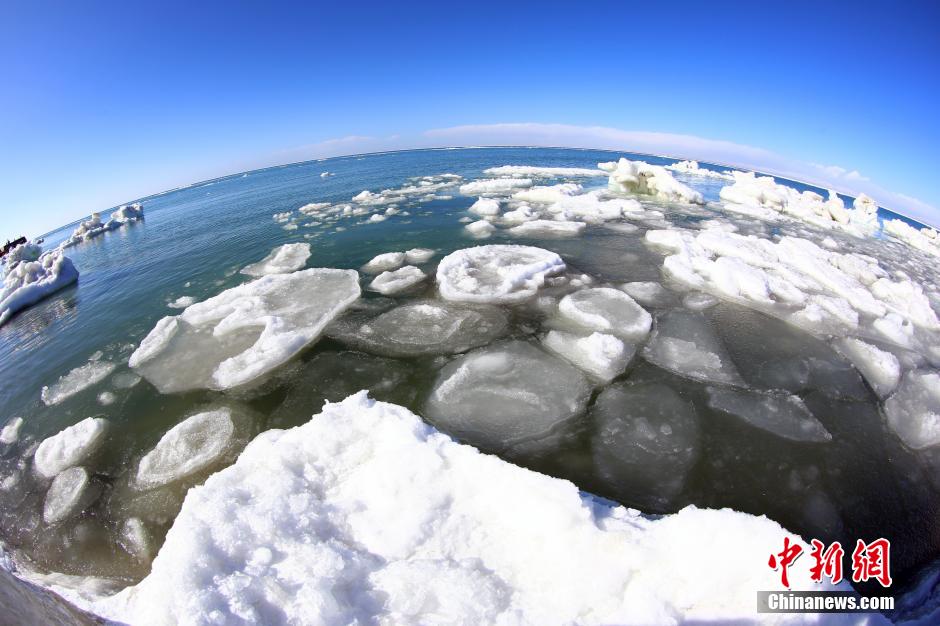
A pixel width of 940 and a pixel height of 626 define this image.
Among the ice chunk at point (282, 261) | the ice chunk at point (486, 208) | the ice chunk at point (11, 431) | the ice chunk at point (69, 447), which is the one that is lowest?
the ice chunk at point (11, 431)

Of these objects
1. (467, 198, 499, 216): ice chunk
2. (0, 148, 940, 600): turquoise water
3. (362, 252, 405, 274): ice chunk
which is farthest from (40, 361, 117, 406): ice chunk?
(467, 198, 499, 216): ice chunk

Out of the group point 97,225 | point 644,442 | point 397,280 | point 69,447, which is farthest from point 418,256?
point 97,225

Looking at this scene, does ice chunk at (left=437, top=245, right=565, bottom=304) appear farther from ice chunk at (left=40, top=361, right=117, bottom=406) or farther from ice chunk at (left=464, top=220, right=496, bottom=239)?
ice chunk at (left=40, top=361, right=117, bottom=406)

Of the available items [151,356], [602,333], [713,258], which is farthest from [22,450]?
[713,258]

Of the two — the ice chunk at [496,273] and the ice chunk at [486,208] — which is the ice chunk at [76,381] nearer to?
the ice chunk at [496,273]

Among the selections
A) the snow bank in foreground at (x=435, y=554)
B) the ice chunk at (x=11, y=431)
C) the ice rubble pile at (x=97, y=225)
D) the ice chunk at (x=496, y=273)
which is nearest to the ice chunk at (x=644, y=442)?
the snow bank in foreground at (x=435, y=554)

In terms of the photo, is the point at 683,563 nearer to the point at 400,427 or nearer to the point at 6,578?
the point at 400,427
